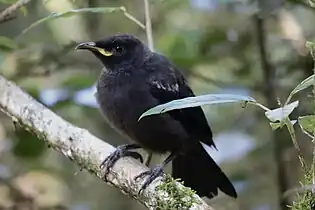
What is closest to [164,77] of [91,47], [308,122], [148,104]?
[148,104]

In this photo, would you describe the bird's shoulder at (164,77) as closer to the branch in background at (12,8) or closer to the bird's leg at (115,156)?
the bird's leg at (115,156)

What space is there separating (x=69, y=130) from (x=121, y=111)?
0.34 metres

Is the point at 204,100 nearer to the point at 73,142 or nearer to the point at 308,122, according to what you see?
the point at 308,122

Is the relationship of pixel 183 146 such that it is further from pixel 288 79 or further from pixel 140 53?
pixel 288 79

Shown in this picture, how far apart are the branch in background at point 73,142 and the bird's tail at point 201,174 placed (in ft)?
2.04

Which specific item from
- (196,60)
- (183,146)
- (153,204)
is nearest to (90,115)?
(196,60)

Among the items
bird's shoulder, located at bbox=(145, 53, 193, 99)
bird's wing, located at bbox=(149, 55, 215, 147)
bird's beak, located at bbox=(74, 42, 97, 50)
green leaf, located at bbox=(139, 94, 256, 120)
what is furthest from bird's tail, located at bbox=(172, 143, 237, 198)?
green leaf, located at bbox=(139, 94, 256, 120)

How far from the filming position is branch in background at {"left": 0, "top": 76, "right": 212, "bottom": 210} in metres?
2.23

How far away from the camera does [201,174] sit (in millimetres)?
3104

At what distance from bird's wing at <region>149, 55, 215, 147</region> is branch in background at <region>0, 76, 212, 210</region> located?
1.37 feet

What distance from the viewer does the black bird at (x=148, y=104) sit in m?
2.81

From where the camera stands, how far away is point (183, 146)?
9.71 feet

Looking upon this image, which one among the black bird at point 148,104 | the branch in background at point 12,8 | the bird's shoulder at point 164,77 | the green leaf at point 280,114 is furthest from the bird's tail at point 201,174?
the green leaf at point 280,114

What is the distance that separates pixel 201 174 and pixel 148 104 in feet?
1.63
